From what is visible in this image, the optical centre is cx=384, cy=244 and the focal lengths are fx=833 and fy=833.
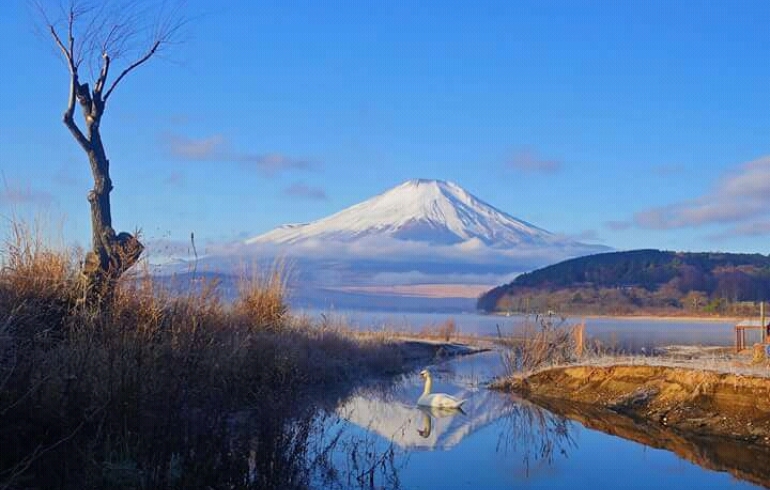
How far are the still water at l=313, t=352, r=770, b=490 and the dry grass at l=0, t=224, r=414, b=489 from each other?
4.43 ft

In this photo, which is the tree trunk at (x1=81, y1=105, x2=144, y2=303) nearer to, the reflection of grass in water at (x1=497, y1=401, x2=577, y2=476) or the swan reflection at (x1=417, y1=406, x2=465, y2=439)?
the swan reflection at (x1=417, y1=406, x2=465, y2=439)

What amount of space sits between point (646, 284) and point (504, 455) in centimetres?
8768

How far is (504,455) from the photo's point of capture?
1202cm

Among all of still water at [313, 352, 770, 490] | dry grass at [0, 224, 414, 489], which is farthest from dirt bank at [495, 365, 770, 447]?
dry grass at [0, 224, 414, 489]

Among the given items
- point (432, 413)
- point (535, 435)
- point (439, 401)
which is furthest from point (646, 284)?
point (535, 435)

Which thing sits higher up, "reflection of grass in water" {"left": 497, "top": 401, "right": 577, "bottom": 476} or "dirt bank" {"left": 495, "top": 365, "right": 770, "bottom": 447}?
"dirt bank" {"left": 495, "top": 365, "right": 770, "bottom": 447}

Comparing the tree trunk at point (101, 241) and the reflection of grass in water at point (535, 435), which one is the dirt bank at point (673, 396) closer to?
the reflection of grass in water at point (535, 435)

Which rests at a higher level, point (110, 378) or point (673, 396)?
point (110, 378)

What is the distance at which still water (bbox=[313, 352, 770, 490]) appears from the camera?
1000cm

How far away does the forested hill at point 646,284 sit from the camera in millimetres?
85000

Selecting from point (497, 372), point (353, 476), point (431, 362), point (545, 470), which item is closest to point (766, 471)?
point (545, 470)

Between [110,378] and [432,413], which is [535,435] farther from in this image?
[110,378]

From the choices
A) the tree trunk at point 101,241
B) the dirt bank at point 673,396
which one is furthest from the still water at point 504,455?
the tree trunk at point 101,241

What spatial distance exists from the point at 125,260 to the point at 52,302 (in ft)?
4.60
